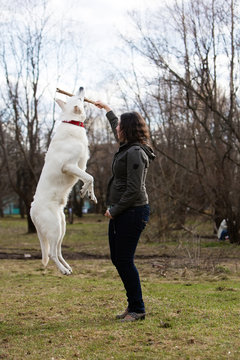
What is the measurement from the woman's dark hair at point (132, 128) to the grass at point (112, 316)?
2.03m

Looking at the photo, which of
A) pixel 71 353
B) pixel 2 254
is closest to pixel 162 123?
pixel 2 254

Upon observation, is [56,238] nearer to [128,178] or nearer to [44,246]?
[44,246]

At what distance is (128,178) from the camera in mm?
4734

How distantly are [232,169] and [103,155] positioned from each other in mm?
29619

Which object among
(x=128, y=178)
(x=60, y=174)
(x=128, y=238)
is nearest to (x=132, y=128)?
(x=128, y=178)

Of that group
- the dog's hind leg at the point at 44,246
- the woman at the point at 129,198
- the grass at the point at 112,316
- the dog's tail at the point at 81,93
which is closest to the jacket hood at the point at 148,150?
the woman at the point at 129,198

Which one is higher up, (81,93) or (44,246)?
(81,93)

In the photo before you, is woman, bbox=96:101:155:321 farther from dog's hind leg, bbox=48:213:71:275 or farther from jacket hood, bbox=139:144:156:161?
dog's hind leg, bbox=48:213:71:275

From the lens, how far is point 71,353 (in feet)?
13.1

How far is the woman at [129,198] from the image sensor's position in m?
4.73

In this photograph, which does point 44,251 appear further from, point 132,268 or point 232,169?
point 232,169

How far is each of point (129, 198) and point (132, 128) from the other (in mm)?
788

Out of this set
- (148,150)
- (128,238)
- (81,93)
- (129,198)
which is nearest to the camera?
(129,198)

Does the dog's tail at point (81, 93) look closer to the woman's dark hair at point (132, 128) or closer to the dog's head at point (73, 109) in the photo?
the dog's head at point (73, 109)
